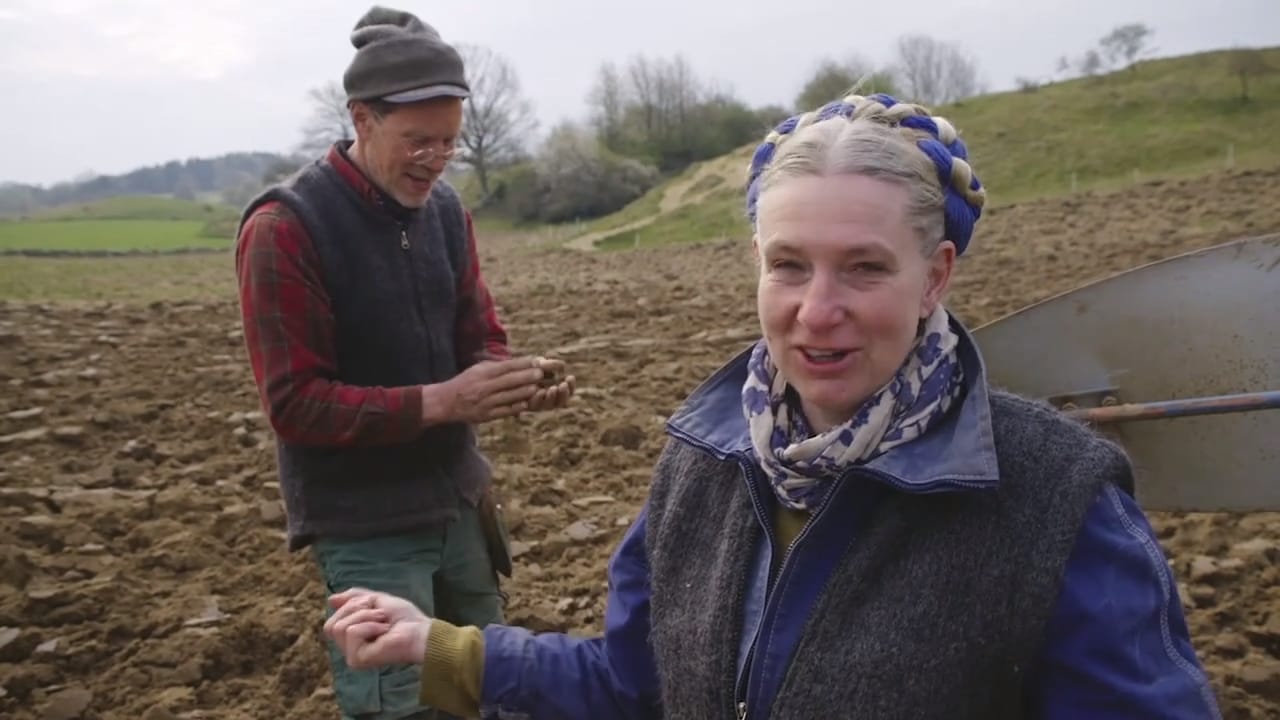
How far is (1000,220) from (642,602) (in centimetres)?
1532

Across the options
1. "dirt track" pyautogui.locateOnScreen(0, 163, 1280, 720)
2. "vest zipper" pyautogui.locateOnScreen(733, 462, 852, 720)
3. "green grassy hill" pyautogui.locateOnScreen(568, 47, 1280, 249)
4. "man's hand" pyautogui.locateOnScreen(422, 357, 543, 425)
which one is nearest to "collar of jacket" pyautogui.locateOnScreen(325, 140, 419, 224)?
"man's hand" pyautogui.locateOnScreen(422, 357, 543, 425)

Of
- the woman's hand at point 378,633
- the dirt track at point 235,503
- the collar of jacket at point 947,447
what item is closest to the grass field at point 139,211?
the dirt track at point 235,503

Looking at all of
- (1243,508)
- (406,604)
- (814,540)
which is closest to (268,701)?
(406,604)

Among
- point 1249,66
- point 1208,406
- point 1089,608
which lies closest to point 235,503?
point 1208,406

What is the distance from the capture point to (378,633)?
1740 mm

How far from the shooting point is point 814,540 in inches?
56.3

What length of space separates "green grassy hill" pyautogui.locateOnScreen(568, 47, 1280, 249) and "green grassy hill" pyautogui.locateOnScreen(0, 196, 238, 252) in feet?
41.3

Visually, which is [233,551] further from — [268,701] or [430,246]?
[430,246]

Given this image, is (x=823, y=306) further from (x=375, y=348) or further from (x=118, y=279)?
(x=118, y=279)

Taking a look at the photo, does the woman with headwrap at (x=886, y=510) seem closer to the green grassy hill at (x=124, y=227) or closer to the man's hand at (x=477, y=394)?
the man's hand at (x=477, y=394)

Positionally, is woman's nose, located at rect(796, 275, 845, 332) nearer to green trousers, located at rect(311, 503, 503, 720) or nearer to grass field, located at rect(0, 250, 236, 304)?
green trousers, located at rect(311, 503, 503, 720)

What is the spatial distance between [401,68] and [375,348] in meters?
0.71

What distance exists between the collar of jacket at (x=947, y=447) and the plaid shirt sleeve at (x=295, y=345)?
1.10 meters

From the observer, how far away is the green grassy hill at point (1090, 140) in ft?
76.7
